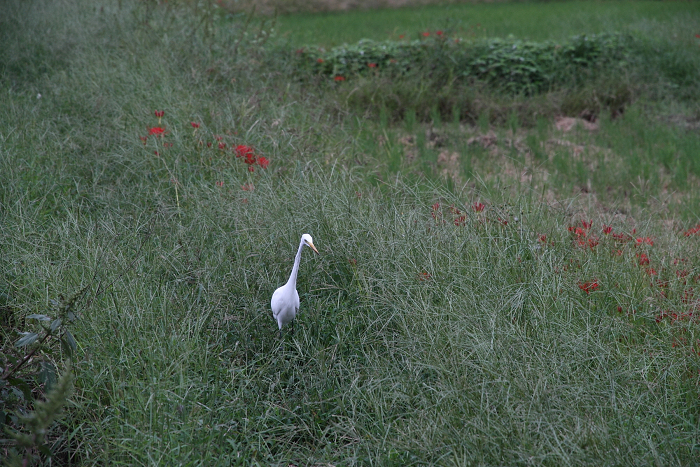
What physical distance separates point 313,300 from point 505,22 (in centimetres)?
966

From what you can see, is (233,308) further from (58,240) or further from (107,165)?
(107,165)

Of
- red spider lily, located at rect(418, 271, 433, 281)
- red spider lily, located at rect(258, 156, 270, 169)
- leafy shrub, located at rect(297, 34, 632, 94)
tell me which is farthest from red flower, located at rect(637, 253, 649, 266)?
leafy shrub, located at rect(297, 34, 632, 94)

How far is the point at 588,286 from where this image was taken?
9.33 ft

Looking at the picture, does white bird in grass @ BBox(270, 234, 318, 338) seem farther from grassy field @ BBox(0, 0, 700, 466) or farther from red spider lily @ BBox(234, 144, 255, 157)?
red spider lily @ BBox(234, 144, 255, 157)

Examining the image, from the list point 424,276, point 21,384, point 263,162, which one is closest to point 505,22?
point 263,162

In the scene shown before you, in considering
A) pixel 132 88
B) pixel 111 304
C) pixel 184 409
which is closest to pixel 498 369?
pixel 184 409

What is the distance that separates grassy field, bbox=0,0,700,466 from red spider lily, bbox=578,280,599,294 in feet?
0.11

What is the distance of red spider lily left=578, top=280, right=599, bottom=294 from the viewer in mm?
2834

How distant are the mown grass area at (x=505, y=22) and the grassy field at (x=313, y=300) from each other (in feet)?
14.1

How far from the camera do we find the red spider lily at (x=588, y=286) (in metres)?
2.83

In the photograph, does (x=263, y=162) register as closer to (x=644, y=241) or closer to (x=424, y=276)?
(x=424, y=276)

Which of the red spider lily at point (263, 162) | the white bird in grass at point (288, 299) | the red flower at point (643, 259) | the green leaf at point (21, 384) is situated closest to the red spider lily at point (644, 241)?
the red flower at point (643, 259)

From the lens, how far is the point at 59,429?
231cm

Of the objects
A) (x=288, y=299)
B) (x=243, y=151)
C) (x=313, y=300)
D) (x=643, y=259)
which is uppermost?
(x=243, y=151)
